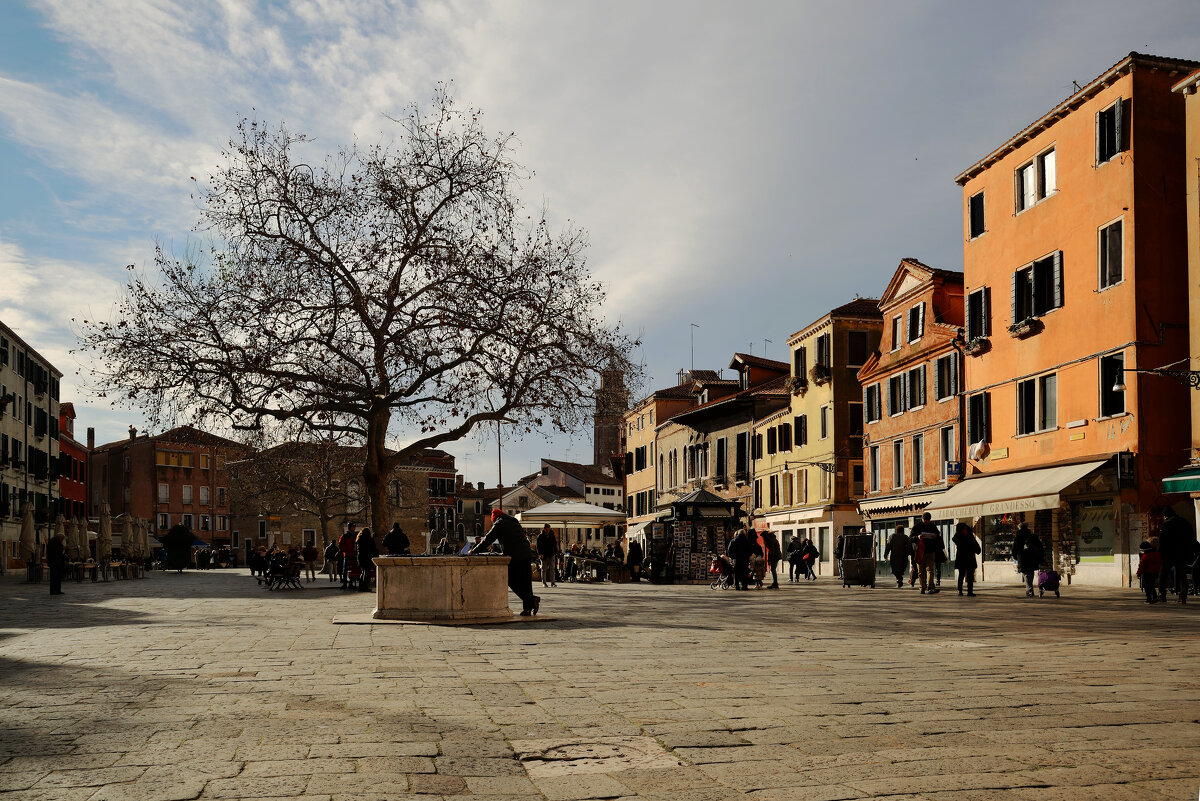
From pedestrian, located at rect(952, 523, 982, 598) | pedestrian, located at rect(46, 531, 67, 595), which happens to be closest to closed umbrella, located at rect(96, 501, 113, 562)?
pedestrian, located at rect(46, 531, 67, 595)

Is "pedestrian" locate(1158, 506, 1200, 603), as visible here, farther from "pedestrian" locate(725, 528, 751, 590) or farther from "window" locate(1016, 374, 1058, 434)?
"pedestrian" locate(725, 528, 751, 590)

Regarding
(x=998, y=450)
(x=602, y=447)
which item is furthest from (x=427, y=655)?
(x=602, y=447)

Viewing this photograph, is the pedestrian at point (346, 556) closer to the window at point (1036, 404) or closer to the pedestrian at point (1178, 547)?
the window at point (1036, 404)

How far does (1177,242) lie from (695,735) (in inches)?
940

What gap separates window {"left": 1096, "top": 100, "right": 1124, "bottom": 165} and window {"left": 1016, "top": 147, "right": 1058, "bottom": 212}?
2008 millimetres

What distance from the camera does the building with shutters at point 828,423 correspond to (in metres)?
46.8

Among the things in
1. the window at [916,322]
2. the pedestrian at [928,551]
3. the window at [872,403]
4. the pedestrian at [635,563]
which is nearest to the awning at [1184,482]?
the pedestrian at [928,551]

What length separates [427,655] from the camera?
1079cm

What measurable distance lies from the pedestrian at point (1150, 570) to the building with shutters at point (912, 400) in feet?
44.2

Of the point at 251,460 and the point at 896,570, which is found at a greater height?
the point at 251,460

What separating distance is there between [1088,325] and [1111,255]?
5.60ft

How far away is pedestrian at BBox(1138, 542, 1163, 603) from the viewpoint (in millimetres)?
20359

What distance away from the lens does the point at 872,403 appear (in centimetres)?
4356

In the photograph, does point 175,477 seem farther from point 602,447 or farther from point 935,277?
point 935,277
